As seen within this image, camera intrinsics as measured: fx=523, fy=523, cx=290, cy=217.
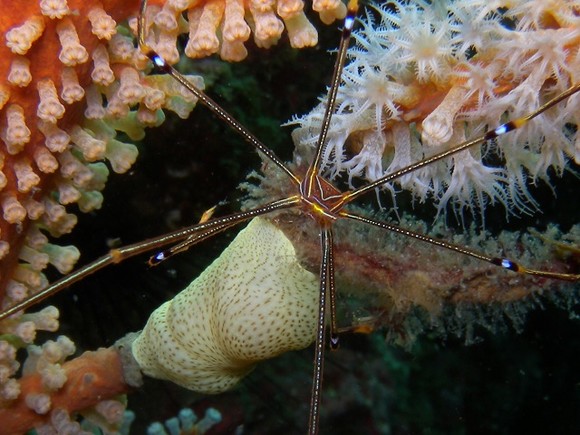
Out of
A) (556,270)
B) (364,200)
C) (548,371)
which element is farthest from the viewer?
(548,371)

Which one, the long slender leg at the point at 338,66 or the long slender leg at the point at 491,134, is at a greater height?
the long slender leg at the point at 338,66

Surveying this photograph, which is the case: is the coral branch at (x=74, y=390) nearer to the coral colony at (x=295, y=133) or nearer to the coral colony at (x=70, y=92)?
the coral colony at (x=295, y=133)

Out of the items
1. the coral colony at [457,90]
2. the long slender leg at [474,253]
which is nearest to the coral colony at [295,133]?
the coral colony at [457,90]

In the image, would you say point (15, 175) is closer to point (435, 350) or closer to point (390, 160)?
point (390, 160)

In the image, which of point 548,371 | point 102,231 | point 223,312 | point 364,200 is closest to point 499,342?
point 548,371

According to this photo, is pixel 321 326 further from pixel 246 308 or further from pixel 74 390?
pixel 74 390

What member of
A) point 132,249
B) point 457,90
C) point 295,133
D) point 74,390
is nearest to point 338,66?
point 457,90

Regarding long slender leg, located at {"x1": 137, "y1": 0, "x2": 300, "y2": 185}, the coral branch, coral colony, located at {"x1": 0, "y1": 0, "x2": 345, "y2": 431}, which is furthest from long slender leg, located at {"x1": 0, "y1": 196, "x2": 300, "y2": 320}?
the coral branch
